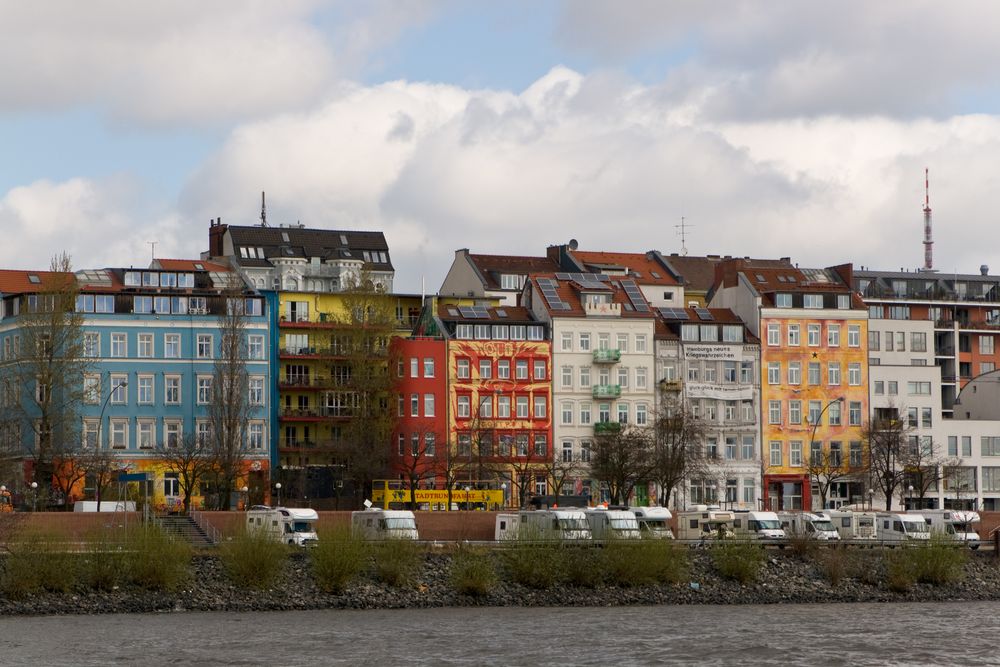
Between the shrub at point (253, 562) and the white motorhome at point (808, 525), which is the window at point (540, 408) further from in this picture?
the shrub at point (253, 562)

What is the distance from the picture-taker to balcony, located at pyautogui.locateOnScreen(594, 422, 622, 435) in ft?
414

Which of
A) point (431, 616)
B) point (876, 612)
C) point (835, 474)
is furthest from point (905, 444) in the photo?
point (431, 616)

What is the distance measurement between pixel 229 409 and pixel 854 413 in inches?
1663

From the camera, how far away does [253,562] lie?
78.4 m

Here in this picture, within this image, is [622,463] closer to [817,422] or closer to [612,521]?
[817,422]

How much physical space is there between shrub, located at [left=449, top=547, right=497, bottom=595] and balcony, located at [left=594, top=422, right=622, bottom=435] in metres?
45.1

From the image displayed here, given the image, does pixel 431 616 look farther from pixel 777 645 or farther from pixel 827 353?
pixel 827 353

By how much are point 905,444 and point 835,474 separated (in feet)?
19.1

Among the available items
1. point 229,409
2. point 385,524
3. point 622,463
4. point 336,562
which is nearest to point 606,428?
point 622,463

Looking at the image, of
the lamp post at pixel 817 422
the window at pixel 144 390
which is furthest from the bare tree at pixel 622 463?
the window at pixel 144 390

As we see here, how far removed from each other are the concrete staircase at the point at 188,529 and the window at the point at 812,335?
161 feet

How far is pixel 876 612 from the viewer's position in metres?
77.9

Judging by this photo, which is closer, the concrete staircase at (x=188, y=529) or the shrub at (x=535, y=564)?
the shrub at (x=535, y=564)

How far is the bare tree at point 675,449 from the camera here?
11900 centimetres
